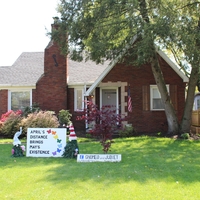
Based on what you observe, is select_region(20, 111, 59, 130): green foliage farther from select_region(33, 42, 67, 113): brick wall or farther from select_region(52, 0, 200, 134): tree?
select_region(52, 0, 200, 134): tree

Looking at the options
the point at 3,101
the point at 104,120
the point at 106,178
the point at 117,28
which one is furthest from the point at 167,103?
the point at 3,101

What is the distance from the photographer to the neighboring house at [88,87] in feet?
49.6

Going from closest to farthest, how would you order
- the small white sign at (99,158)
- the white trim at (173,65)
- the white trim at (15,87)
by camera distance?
the small white sign at (99,158)
the white trim at (173,65)
the white trim at (15,87)

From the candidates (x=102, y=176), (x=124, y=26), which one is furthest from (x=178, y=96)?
(x=102, y=176)

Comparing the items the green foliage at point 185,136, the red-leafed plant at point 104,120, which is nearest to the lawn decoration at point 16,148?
the red-leafed plant at point 104,120

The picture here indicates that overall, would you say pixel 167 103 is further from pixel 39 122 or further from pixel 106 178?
pixel 106 178

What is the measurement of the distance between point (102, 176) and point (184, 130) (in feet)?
27.4

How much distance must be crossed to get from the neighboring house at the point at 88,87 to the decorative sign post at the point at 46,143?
5346 mm

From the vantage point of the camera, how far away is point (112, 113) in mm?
7926

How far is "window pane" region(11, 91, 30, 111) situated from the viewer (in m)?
16.9

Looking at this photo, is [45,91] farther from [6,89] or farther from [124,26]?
[124,26]

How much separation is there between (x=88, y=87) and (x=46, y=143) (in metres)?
8.27

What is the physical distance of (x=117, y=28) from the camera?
35.2 feet

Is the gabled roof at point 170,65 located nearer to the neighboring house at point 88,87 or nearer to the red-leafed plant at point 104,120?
the neighboring house at point 88,87
